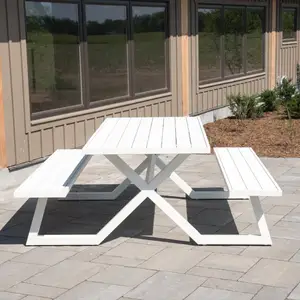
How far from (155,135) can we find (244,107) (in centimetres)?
663

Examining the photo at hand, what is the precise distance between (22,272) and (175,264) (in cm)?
107

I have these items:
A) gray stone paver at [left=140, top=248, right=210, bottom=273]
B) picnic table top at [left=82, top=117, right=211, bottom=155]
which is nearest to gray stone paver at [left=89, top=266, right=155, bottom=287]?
gray stone paver at [left=140, top=248, right=210, bottom=273]

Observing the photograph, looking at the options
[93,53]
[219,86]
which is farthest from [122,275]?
[219,86]

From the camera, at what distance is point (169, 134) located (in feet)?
16.7

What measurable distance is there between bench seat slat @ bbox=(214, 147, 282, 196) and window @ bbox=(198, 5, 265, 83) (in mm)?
5411

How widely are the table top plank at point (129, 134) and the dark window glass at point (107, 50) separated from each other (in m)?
2.31

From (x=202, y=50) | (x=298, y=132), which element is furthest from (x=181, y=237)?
(x=202, y=50)

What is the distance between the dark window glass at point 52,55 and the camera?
275 inches

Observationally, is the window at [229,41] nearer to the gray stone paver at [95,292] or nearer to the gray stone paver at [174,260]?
the gray stone paver at [174,260]

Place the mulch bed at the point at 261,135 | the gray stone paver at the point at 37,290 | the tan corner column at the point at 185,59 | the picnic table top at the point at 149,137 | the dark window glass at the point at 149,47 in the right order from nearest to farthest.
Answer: the gray stone paver at the point at 37,290 < the picnic table top at the point at 149,137 < the mulch bed at the point at 261,135 < the dark window glass at the point at 149,47 < the tan corner column at the point at 185,59

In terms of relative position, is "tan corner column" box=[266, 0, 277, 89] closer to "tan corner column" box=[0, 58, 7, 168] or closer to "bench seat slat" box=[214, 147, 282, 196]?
"bench seat slat" box=[214, 147, 282, 196]

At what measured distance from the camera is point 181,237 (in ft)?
16.0

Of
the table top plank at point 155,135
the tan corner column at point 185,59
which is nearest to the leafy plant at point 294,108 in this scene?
the tan corner column at point 185,59

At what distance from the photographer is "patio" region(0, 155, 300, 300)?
3.84 meters
